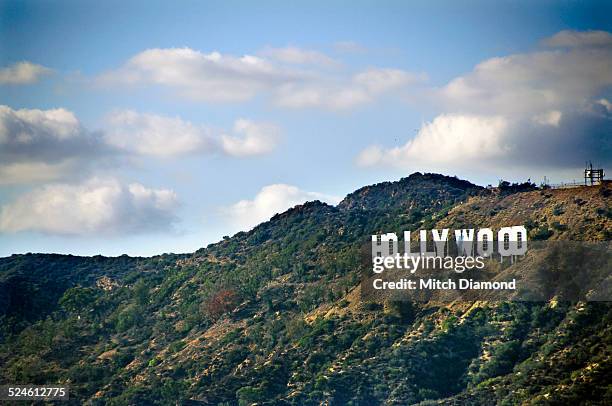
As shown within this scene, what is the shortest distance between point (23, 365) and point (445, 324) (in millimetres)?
81228

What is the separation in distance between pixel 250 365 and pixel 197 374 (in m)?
8.90

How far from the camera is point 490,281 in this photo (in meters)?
166

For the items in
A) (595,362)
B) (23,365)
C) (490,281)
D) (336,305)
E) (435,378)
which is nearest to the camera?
(595,362)

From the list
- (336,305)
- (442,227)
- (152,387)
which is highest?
(442,227)

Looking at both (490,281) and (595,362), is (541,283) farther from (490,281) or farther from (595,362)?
(595,362)

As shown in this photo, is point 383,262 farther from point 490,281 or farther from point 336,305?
point 490,281

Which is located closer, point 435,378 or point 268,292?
point 435,378

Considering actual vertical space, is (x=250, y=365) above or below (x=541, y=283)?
below

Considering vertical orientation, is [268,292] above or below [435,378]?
above

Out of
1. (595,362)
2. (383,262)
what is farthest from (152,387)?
(595,362)

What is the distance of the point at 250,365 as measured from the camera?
6772 inches

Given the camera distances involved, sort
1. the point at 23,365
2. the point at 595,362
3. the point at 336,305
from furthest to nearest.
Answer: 1. the point at 23,365
2. the point at 336,305
3. the point at 595,362

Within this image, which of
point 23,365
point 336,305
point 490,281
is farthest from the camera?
point 23,365

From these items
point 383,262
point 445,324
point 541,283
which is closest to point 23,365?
point 383,262
